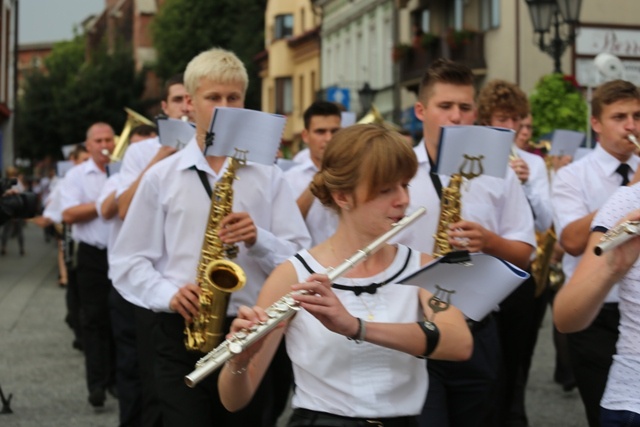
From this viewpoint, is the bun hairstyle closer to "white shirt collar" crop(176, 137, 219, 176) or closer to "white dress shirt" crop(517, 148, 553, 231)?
"white shirt collar" crop(176, 137, 219, 176)

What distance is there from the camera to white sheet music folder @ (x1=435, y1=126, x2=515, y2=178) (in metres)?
5.96

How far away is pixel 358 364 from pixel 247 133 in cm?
190

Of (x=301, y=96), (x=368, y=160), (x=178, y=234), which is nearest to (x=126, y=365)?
(x=178, y=234)

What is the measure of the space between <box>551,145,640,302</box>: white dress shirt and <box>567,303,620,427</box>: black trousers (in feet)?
1.76

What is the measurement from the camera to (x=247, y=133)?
5.77 metres

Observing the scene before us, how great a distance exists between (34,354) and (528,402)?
5430 millimetres

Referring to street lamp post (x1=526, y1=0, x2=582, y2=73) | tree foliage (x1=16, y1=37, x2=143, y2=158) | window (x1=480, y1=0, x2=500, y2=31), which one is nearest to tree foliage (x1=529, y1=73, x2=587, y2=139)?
street lamp post (x1=526, y1=0, x2=582, y2=73)

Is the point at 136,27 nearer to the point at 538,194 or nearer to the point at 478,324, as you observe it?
the point at 538,194

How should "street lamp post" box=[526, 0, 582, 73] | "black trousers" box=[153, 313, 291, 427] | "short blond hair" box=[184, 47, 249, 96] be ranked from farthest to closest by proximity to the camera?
"street lamp post" box=[526, 0, 582, 73] < "short blond hair" box=[184, 47, 249, 96] < "black trousers" box=[153, 313, 291, 427]

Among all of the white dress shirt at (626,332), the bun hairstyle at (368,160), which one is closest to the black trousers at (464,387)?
the white dress shirt at (626,332)

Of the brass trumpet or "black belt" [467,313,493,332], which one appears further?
the brass trumpet

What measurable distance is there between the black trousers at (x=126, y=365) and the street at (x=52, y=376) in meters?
0.73

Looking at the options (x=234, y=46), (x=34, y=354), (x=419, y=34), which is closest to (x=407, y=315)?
(x=34, y=354)

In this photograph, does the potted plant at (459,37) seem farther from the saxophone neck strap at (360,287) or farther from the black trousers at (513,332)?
the saxophone neck strap at (360,287)
